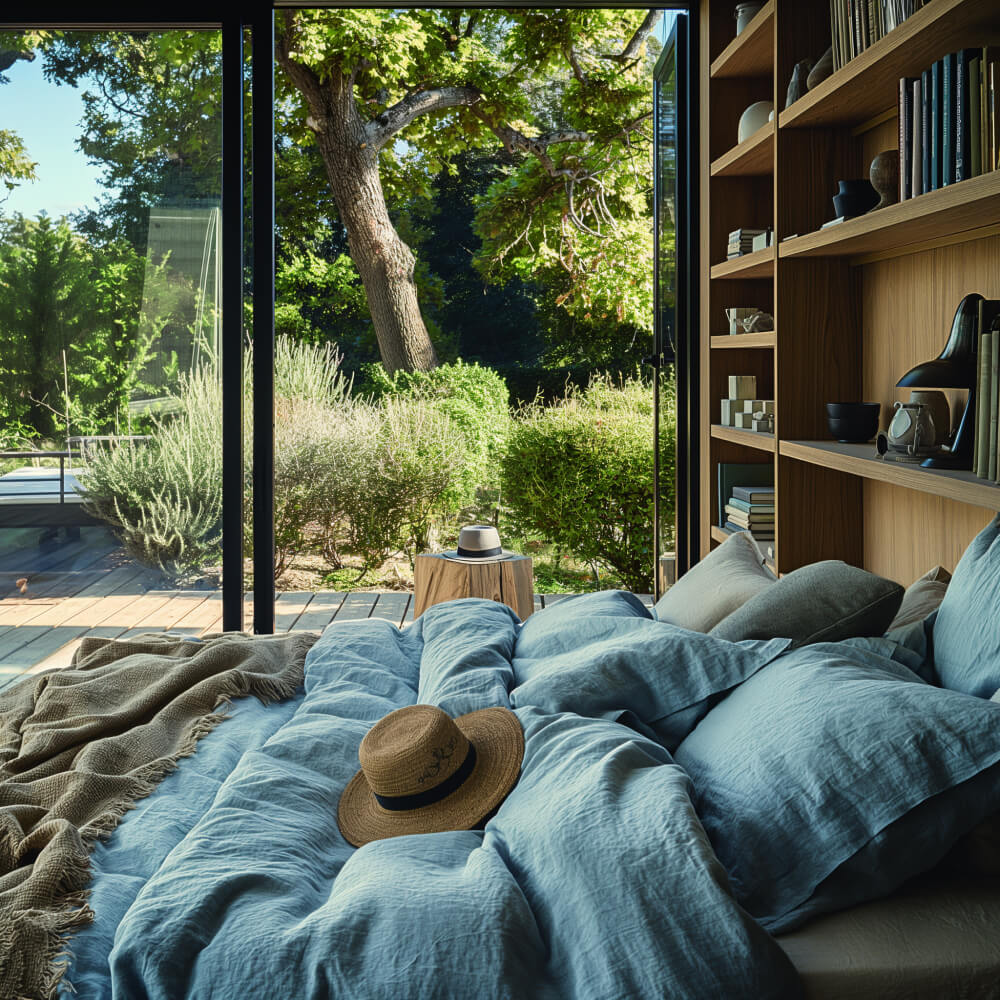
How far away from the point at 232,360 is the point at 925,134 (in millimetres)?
2653

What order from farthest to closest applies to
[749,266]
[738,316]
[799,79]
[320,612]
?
1. [320,612]
2. [738,316]
3. [749,266]
4. [799,79]

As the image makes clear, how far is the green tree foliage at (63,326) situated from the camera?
4.00 meters

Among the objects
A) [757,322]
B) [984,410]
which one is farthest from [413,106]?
[984,410]

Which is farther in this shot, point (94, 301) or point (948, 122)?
point (94, 301)

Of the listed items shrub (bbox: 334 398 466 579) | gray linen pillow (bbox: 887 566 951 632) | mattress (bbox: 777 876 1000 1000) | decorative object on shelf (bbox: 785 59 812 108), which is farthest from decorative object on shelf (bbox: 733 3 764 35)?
shrub (bbox: 334 398 466 579)

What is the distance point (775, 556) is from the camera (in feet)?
10.5

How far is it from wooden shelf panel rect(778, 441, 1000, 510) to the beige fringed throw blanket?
1.33 meters

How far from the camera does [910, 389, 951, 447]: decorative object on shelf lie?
236cm

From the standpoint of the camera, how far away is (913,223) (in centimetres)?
228

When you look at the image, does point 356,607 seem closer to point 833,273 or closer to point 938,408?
point 833,273

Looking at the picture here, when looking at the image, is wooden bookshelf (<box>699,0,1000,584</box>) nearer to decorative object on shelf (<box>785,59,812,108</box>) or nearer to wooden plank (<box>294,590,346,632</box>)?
decorative object on shelf (<box>785,59,812,108</box>)

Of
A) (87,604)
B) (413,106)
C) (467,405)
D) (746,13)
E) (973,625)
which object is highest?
(413,106)

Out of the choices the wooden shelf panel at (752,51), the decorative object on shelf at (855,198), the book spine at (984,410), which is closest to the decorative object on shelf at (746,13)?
the wooden shelf panel at (752,51)

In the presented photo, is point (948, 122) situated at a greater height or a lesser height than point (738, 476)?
greater
